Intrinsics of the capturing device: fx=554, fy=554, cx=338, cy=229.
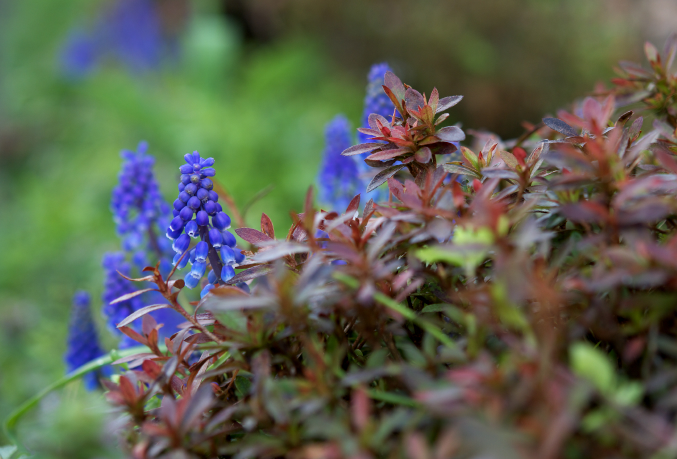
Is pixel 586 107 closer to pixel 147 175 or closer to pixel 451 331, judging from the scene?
pixel 451 331

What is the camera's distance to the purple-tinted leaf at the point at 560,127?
1.34 metres

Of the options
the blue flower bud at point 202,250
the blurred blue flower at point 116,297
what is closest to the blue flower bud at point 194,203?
the blue flower bud at point 202,250

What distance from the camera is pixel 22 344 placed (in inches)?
114

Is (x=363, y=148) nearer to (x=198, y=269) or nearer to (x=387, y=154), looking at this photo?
(x=387, y=154)

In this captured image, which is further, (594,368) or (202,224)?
(202,224)

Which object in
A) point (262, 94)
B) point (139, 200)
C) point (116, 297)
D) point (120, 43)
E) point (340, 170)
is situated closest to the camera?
point (116, 297)

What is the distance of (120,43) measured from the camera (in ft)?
28.1

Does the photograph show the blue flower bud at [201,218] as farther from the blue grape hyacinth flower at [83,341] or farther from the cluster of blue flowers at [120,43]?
the cluster of blue flowers at [120,43]

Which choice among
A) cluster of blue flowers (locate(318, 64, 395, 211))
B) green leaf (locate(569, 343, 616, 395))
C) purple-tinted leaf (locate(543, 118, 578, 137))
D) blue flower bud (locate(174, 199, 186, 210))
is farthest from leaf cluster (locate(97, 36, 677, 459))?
cluster of blue flowers (locate(318, 64, 395, 211))

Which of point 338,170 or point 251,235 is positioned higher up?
point 338,170

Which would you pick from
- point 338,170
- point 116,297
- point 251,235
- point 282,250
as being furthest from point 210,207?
point 338,170

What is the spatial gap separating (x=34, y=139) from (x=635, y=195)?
7289mm

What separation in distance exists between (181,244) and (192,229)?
0.06 meters

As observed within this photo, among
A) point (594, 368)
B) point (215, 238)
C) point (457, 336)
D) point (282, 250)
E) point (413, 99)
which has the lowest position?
point (594, 368)
